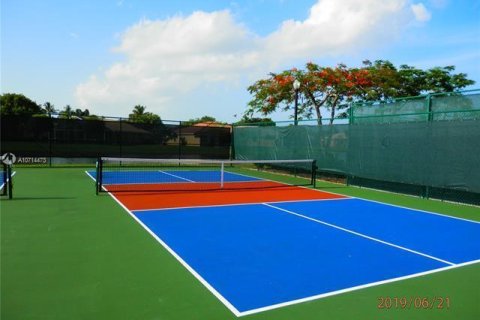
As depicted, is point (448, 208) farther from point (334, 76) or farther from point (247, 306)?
point (334, 76)

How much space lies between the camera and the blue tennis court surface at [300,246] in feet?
13.9

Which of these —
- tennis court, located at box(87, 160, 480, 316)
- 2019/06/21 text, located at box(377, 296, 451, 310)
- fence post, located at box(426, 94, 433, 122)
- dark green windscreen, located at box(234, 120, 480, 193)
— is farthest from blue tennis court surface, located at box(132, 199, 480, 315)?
fence post, located at box(426, 94, 433, 122)

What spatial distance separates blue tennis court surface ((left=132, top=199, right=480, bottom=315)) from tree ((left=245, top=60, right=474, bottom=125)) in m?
14.5

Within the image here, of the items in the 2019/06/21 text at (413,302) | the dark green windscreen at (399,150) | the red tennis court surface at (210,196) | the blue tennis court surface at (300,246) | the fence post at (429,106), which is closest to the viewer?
the 2019/06/21 text at (413,302)

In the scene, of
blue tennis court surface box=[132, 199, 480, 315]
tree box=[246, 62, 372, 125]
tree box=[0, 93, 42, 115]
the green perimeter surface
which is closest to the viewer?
the green perimeter surface

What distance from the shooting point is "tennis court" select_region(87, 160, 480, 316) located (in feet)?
14.0

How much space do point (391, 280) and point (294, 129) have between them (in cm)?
1279

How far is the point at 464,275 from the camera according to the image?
4754 millimetres

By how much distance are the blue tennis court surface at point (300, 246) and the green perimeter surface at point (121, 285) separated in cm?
23

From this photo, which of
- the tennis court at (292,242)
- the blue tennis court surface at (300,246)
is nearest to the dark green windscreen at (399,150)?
the tennis court at (292,242)

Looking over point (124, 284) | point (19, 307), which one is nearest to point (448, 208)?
point (124, 284)

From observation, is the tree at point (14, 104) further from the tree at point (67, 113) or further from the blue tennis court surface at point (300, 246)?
the blue tennis court surface at point (300, 246)

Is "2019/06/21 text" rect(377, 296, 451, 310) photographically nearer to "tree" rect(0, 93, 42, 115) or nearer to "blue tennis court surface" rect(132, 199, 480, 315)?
"blue tennis court surface" rect(132, 199, 480, 315)

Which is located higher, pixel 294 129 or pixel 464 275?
pixel 294 129
